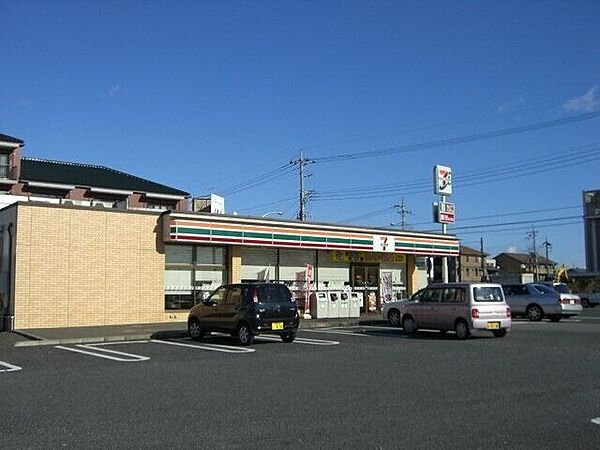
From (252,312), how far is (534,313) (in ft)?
49.2

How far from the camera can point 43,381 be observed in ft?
35.9

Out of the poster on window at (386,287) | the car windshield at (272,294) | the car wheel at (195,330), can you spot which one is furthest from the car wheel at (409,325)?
the poster on window at (386,287)

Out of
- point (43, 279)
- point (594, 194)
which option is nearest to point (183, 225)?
point (43, 279)

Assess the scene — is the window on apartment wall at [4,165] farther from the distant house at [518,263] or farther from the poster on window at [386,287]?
the distant house at [518,263]

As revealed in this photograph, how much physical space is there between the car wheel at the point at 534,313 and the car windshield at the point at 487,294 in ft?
29.3

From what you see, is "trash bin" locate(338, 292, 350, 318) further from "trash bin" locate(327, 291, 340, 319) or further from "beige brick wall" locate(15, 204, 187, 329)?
"beige brick wall" locate(15, 204, 187, 329)

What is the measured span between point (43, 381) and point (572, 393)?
833 centimetres

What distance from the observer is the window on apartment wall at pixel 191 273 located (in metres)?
24.8

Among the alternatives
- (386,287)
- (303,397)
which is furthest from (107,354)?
(386,287)

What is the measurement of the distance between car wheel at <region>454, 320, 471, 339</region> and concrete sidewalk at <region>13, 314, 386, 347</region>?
250 inches

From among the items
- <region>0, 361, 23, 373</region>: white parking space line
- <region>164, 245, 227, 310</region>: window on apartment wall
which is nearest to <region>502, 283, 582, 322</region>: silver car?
<region>164, 245, 227, 310</region>: window on apartment wall

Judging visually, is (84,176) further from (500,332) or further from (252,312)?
(500,332)

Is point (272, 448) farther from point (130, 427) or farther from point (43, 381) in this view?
point (43, 381)

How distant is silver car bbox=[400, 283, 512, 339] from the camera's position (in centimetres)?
1852
